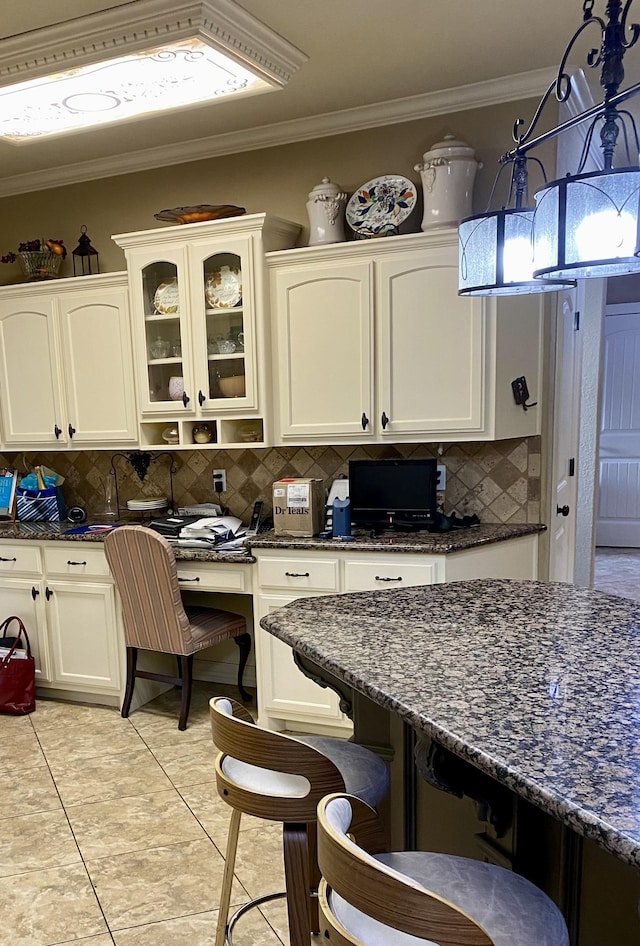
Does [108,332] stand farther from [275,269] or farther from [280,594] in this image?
[280,594]

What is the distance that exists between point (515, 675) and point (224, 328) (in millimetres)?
2504

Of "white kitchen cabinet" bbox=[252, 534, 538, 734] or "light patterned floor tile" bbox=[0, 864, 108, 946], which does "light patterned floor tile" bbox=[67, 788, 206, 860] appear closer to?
"light patterned floor tile" bbox=[0, 864, 108, 946]

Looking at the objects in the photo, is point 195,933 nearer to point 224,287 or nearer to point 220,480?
point 220,480

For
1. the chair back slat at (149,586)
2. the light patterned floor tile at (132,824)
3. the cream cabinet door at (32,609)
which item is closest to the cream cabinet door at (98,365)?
the chair back slat at (149,586)

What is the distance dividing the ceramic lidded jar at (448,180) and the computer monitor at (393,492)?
1.06m

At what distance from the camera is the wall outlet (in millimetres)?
3896


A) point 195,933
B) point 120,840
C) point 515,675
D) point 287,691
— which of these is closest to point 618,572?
point 287,691

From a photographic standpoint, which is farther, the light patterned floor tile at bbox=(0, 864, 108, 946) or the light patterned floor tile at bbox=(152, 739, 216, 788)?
the light patterned floor tile at bbox=(152, 739, 216, 788)

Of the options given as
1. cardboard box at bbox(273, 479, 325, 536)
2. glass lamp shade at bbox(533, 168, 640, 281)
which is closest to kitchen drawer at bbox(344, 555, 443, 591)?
cardboard box at bbox(273, 479, 325, 536)

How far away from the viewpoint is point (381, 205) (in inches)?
130

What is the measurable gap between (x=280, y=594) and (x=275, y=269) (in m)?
1.51

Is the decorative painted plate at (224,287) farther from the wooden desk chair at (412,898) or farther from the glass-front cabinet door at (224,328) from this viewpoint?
the wooden desk chair at (412,898)

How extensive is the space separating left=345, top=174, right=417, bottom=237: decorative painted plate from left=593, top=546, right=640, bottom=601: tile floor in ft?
10.9

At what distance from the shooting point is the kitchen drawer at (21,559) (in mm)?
3689
